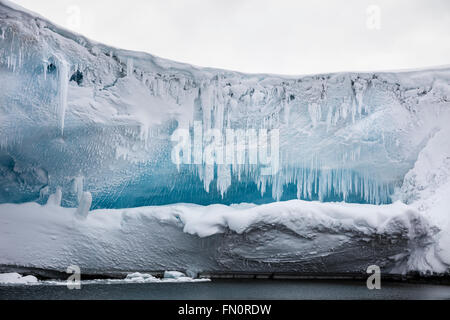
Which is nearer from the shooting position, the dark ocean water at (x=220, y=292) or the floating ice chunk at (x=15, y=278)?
the dark ocean water at (x=220, y=292)

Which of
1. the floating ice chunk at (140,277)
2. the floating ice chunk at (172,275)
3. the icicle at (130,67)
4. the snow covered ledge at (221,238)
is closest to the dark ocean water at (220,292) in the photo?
the floating ice chunk at (140,277)

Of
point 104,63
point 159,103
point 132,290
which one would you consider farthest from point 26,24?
point 132,290

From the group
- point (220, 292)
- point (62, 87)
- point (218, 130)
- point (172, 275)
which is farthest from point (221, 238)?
point (62, 87)

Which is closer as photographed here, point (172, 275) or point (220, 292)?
point (220, 292)

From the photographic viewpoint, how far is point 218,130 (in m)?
15.9

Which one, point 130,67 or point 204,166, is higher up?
point 130,67

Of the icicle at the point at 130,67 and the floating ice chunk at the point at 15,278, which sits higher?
the icicle at the point at 130,67

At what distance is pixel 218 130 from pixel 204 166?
45.1 inches

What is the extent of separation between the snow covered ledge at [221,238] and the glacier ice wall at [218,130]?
1030 millimetres

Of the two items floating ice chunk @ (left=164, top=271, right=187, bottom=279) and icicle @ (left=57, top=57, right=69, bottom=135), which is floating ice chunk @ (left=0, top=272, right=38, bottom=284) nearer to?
floating ice chunk @ (left=164, top=271, right=187, bottom=279)

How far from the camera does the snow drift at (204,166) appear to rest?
14.1 meters

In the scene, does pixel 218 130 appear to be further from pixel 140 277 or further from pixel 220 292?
pixel 220 292

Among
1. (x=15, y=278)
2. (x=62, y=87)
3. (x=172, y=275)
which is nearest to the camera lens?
(x=15, y=278)

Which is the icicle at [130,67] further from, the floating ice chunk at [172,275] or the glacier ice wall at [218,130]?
the floating ice chunk at [172,275]
